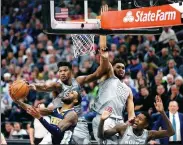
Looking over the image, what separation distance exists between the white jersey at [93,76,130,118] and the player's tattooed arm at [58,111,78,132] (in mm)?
829

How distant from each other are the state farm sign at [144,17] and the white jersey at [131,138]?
1638 mm

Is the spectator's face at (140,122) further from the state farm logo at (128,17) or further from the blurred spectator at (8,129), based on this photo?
the blurred spectator at (8,129)

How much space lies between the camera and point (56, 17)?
12.0 m

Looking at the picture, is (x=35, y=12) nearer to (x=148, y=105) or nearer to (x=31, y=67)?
(x=31, y=67)

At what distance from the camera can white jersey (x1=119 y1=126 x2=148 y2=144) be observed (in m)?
12.3

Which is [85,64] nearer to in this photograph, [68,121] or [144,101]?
[144,101]

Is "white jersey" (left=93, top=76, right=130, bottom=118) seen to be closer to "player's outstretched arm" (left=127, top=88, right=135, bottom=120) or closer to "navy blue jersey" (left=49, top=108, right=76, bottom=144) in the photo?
"player's outstretched arm" (left=127, top=88, right=135, bottom=120)

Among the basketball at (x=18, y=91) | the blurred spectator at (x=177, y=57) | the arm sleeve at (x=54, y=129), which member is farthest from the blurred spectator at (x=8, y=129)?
the arm sleeve at (x=54, y=129)

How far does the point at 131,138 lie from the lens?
40.6ft

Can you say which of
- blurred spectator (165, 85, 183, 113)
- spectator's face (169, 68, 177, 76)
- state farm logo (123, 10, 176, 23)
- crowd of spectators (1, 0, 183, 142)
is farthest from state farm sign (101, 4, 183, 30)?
spectator's face (169, 68, 177, 76)

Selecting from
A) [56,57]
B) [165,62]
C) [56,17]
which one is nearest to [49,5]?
[56,17]

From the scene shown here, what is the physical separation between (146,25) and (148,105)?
5.04m

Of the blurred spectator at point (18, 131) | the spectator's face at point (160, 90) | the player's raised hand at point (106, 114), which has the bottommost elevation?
the blurred spectator at point (18, 131)

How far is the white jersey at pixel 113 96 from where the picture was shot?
12.6m
